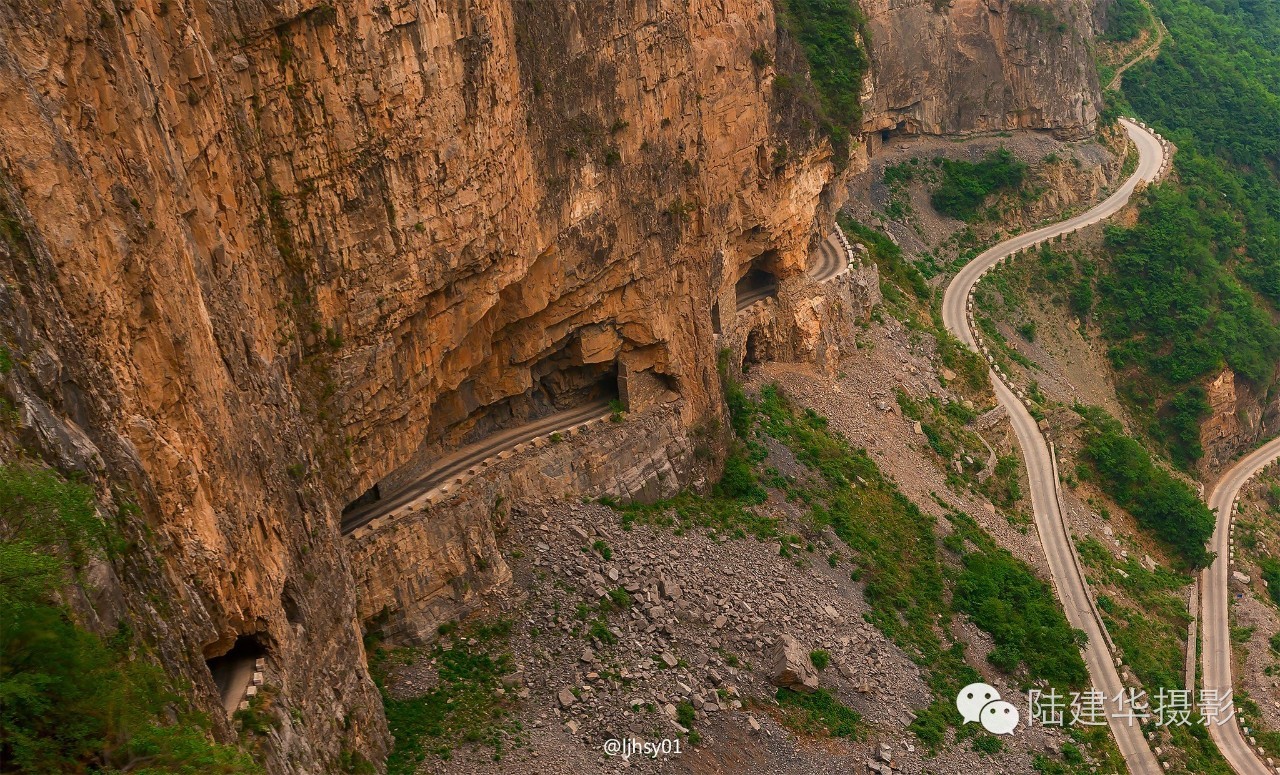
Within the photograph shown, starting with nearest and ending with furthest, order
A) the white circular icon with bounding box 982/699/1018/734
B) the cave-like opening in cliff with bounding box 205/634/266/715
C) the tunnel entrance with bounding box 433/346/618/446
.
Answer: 1. the cave-like opening in cliff with bounding box 205/634/266/715
2. the tunnel entrance with bounding box 433/346/618/446
3. the white circular icon with bounding box 982/699/1018/734

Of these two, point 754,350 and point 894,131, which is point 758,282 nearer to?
point 754,350

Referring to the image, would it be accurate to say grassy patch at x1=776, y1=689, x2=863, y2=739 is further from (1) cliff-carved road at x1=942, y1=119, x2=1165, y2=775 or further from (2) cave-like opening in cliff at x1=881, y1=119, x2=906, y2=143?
(2) cave-like opening in cliff at x1=881, y1=119, x2=906, y2=143

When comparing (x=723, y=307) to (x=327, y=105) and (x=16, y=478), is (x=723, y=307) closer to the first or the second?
(x=327, y=105)

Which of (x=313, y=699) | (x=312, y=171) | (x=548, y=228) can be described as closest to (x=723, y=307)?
(x=548, y=228)

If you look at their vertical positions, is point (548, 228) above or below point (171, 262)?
above

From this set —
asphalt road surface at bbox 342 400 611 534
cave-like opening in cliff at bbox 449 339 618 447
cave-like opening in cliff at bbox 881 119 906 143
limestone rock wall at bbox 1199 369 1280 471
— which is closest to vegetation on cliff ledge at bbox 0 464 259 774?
asphalt road surface at bbox 342 400 611 534

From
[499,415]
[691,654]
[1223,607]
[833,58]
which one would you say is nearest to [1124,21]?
[833,58]

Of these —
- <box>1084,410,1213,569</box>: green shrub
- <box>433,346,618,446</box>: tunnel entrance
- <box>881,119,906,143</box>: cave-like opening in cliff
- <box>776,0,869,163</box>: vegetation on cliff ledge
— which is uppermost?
<box>881,119,906,143</box>: cave-like opening in cliff

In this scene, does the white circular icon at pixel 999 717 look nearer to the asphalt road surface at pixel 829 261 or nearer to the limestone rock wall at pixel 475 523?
the limestone rock wall at pixel 475 523
